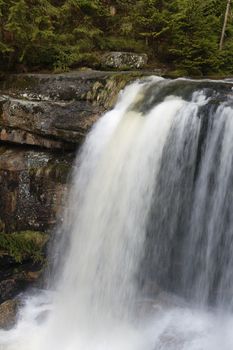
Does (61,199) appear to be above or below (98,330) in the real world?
above

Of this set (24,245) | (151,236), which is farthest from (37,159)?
(151,236)

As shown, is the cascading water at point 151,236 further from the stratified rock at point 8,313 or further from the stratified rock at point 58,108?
the stratified rock at point 58,108

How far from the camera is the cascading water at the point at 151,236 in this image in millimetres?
6332

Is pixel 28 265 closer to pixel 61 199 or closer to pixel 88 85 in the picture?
pixel 61 199

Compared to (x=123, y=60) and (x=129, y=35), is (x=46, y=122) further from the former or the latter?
(x=129, y=35)

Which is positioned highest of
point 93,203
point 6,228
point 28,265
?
point 93,203

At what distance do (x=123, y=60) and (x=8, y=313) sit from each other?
7151mm

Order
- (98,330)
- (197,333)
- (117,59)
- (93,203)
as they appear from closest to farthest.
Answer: (197,333)
(98,330)
(93,203)
(117,59)

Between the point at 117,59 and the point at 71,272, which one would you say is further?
the point at 117,59

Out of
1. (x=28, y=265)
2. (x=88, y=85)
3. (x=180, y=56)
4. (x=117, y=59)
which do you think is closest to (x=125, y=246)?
(x=28, y=265)

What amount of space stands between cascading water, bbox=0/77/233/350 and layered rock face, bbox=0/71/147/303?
1.47 feet

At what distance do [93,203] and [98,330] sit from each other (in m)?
2.10

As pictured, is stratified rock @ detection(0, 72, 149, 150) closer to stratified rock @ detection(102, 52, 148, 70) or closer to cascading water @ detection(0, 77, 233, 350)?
cascading water @ detection(0, 77, 233, 350)

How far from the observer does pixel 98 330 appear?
267 inches
